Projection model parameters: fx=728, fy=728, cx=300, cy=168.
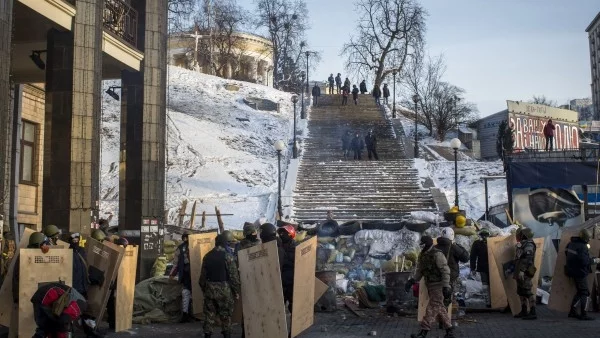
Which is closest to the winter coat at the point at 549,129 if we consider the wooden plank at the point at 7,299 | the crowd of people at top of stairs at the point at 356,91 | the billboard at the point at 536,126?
the billboard at the point at 536,126

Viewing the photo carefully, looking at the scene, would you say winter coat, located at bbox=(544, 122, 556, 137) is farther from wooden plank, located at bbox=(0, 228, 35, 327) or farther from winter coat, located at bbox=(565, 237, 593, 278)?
wooden plank, located at bbox=(0, 228, 35, 327)

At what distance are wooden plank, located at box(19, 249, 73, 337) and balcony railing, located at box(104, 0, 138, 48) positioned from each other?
1020 centimetres

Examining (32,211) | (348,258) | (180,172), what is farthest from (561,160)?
(180,172)

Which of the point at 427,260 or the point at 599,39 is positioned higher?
the point at 599,39

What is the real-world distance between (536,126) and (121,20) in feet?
68.9

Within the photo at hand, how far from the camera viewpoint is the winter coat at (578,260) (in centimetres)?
1242

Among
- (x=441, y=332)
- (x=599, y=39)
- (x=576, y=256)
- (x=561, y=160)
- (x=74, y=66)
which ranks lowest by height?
(x=441, y=332)

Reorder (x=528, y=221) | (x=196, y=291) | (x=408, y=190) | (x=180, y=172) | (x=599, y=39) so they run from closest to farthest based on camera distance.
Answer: (x=196, y=291) < (x=528, y=221) < (x=408, y=190) < (x=180, y=172) < (x=599, y=39)

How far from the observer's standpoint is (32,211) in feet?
69.7

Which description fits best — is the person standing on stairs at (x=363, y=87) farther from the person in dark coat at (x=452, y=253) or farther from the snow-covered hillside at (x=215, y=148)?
the person in dark coat at (x=452, y=253)

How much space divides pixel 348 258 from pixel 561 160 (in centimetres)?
759

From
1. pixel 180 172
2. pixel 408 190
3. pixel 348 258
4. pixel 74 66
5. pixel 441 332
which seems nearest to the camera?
pixel 441 332

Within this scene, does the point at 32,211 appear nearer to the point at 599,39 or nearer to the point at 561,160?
the point at 561,160

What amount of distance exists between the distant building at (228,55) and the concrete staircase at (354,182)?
23.0 m
